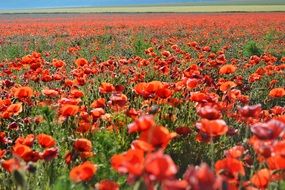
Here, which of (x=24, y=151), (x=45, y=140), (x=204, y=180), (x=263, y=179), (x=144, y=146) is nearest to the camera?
(x=204, y=180)

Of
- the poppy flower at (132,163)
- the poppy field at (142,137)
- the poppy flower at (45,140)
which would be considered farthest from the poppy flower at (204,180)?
the poppy flower at (45,140)

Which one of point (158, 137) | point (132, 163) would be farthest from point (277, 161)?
point (132, 163)

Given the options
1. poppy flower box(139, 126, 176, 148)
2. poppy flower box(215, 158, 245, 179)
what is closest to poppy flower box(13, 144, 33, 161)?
poppy flower box(139, 126, 176, 148)

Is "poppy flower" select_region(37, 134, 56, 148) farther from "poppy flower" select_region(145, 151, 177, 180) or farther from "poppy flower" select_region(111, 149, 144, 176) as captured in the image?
"poppy flower" select_region(145, 151, 177, 180)

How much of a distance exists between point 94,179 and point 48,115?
1.00m

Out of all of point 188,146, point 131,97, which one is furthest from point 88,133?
point 131,97

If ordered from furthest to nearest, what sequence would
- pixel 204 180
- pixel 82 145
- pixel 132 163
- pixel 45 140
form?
1. pixel 82 145
2. pixel 45 140
3. pixel 132 163
4. pixel 204 180

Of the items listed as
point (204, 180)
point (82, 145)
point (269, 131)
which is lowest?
point (82, 145)

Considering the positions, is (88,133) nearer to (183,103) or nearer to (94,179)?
(94,179)

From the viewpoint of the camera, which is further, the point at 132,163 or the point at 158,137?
the point at 158,137

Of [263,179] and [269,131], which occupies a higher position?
[269,131]

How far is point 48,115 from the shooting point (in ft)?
12.9

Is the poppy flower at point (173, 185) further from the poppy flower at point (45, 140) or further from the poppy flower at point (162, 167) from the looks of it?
the poppy flower at point (45, 140)

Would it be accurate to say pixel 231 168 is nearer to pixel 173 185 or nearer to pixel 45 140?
pixel 173 185
